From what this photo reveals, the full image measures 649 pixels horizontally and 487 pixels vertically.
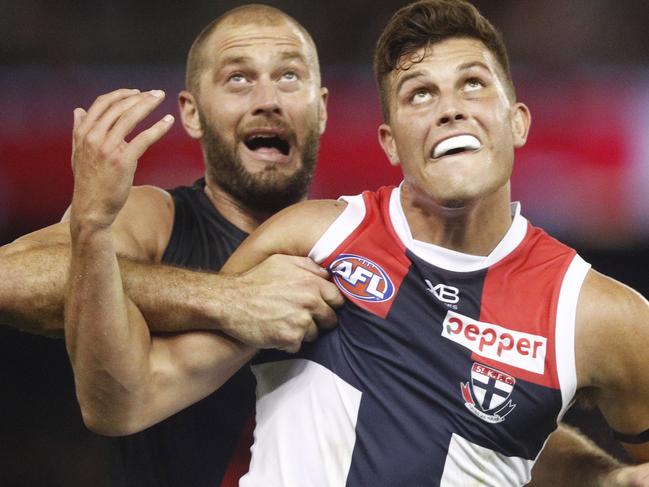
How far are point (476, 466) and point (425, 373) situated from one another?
0.74 ft

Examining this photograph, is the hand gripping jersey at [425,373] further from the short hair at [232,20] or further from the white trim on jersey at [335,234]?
the short hair at [232,20]

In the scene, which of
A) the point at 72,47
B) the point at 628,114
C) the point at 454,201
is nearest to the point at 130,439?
the point at 454,201

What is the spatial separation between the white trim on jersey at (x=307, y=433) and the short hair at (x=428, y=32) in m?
0.65

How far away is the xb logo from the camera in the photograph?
2055 mm

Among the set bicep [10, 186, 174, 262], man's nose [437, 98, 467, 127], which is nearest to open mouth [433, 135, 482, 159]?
man's nose [437, 98, 467, 127]

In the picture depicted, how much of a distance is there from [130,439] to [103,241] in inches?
38.4

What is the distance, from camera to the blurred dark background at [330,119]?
4.42 m

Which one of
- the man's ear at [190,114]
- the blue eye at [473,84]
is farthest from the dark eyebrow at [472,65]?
the man's ear at [190,114]

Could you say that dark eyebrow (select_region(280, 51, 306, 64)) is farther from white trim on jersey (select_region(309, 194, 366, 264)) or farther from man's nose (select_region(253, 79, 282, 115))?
white trim on jersey (select_region(309, 194, 366, 264))

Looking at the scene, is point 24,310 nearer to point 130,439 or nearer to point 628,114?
point 130,439

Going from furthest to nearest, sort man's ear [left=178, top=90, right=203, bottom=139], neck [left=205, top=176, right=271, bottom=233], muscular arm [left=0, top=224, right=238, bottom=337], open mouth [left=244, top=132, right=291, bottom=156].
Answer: man's ear [left=178, top=90, right=203, bottom=139] → open mouth [left=244, top=132, right=291, bottom=156] → neck [left=205, top=176, right=271, bottom=233] → muscular arm [left=0, top=224, right=238, bottom=337]

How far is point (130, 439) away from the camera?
267cm

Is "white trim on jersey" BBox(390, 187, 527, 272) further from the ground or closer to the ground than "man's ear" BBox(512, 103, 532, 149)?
closer to the ground

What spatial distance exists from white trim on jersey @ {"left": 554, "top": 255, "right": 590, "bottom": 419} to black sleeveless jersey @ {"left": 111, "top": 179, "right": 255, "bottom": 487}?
0.81 metres
